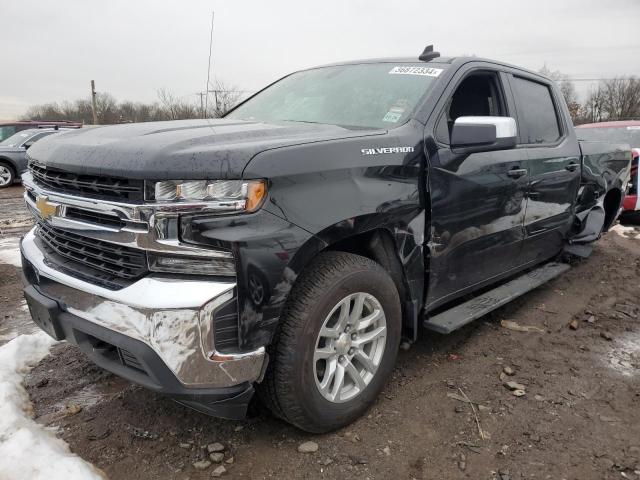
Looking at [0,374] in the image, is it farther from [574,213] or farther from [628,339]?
[574,213]

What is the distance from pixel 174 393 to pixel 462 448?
1.39m

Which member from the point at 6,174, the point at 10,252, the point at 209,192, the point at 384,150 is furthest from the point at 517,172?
the point at 6,174

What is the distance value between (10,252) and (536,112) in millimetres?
5599

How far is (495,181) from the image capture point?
330cm

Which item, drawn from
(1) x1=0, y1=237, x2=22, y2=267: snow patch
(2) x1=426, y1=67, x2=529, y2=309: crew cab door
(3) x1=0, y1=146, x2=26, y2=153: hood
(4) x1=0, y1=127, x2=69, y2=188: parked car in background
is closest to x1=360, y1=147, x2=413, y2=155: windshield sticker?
(2) x1=426, y1=67, x2=529, y2=309: crew cab door

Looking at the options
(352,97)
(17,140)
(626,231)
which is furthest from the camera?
(17,140)

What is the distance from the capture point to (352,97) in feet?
10.7

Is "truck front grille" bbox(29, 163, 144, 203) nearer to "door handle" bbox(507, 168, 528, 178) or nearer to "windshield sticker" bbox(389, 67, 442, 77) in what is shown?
"windshield sticker" bbox(389, 67, 442, 77)

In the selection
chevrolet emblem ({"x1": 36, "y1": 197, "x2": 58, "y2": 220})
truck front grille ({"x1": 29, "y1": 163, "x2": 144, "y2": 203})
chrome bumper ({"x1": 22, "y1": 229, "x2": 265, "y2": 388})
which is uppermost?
truck front grille ({"x1": 29, "y1": 163, "x2": 144, "y2": 203})

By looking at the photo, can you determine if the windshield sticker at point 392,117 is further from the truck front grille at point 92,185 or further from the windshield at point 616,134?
the windshield at point 616,134

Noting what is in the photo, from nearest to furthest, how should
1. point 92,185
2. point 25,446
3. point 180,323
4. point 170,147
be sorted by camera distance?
1. point 180,323
2. point 170,147
3. point 92,185
4. point 25,446

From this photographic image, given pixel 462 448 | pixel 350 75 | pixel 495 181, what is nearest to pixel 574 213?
pixel 495 181

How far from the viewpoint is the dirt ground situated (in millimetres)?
2348

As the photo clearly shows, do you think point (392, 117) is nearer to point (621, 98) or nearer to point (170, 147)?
point (170, 147)
